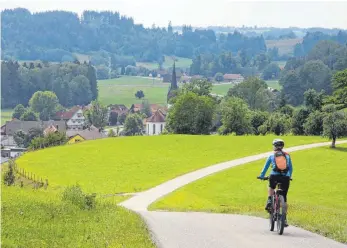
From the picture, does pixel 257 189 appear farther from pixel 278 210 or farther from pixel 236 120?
pixel 236 120

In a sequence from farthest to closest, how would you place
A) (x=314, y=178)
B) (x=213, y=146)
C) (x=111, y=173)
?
1. (x=213, y=146)
2. (x=111, y=173)
3. (x=314, y=178)

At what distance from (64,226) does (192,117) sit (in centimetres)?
6577

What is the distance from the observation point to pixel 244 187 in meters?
36.7

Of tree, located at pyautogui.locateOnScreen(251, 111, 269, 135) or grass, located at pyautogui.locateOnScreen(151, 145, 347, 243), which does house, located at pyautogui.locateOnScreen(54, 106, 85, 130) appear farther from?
grass, located at pyautogui.locateOnScreen(151, 145, 347, 243)

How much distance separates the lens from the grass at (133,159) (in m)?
41.6

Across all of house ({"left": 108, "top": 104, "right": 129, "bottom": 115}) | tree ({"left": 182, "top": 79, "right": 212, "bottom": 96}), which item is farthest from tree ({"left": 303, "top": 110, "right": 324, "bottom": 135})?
house ({"left": 108, "top": 104, "right": 129, "bottom": 115})

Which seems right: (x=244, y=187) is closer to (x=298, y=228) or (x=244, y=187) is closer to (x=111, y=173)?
(x=111, y=173)

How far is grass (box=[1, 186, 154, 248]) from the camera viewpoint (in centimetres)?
1233

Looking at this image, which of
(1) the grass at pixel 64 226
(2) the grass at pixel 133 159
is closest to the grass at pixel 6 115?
(2) the grass at pixel 133 159

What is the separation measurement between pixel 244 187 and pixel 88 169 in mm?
13920

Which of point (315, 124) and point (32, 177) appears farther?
point (315, 124)

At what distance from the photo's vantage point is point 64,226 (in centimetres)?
1427

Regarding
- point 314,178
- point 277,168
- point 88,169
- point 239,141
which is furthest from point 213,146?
point 277,168

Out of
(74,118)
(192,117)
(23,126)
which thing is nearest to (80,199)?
(192,117)
